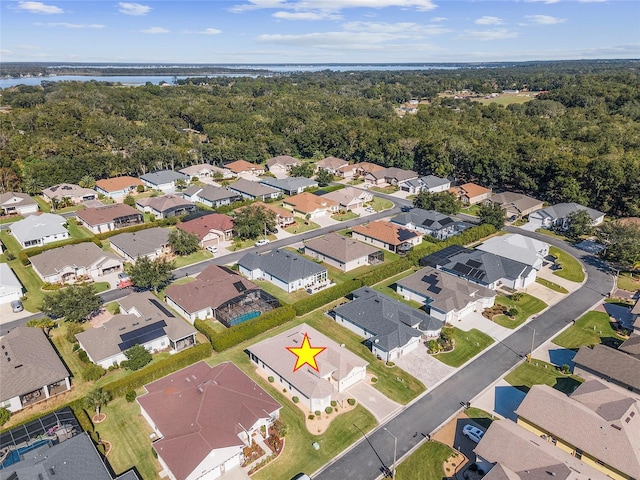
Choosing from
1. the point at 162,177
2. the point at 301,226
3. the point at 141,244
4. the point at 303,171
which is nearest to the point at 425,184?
the point at 303,171

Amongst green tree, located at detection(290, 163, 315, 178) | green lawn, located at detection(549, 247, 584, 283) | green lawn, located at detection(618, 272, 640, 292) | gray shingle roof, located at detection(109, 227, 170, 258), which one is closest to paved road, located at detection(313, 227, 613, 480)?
green lawn, located at detection(618, 272, 640, 292)

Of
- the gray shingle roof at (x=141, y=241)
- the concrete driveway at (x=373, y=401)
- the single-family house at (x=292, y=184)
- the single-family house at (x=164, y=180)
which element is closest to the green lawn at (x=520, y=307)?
the concrete driveway at (x=373, y=401)

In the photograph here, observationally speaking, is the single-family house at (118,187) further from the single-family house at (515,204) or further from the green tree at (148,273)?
the single-family house at (515,204)

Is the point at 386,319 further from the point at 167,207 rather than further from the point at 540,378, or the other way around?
the point at 167,207

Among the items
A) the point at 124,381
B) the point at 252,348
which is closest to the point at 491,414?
the point at 252,348

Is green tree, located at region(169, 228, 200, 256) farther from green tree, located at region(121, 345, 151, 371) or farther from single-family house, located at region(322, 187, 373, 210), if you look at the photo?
single-family house, located at region(322, 187, 373, 210)

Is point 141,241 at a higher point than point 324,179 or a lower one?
lower

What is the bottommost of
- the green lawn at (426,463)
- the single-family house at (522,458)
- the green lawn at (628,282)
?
the green lawn at (426,463)
